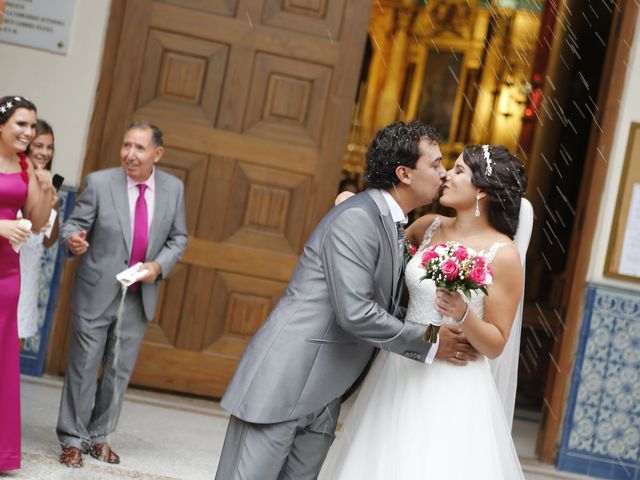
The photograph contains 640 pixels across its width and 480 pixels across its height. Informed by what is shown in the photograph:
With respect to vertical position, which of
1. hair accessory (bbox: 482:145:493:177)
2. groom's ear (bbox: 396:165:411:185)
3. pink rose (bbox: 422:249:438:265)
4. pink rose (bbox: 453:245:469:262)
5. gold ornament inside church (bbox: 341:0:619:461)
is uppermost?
gold ornament inside church (bbox: 341:0:619:461)

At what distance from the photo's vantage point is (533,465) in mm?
7160

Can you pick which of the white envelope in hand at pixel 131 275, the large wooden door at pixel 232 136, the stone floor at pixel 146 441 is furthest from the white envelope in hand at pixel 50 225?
the large wooden door at pixel 232 136

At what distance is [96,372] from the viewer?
5609 millimetres

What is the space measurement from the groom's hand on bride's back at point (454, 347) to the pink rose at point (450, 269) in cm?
34

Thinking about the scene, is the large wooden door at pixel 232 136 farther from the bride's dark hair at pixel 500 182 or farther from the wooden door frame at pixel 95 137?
the bride's dark hair at pixel 500 182

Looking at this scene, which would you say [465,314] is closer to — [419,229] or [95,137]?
[419,229]

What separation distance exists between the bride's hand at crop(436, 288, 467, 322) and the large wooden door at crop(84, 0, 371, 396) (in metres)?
3.57

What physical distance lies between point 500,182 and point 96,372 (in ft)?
8.53

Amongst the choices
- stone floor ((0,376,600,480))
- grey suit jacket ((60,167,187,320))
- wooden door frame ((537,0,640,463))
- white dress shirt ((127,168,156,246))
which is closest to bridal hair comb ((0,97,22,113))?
grey suit jacket ((60,167,187,320))

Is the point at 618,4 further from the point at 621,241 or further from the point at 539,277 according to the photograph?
the point at 539,277

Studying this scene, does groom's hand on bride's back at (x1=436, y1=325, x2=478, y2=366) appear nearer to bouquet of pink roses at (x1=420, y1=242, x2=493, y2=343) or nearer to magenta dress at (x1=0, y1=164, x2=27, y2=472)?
bouquet of pink roses at (x1=420, y1=242, x2=493, y2=343)

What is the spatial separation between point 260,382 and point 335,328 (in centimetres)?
32

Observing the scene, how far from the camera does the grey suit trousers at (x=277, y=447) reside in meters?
3.67

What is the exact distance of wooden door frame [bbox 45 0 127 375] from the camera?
7074mm
